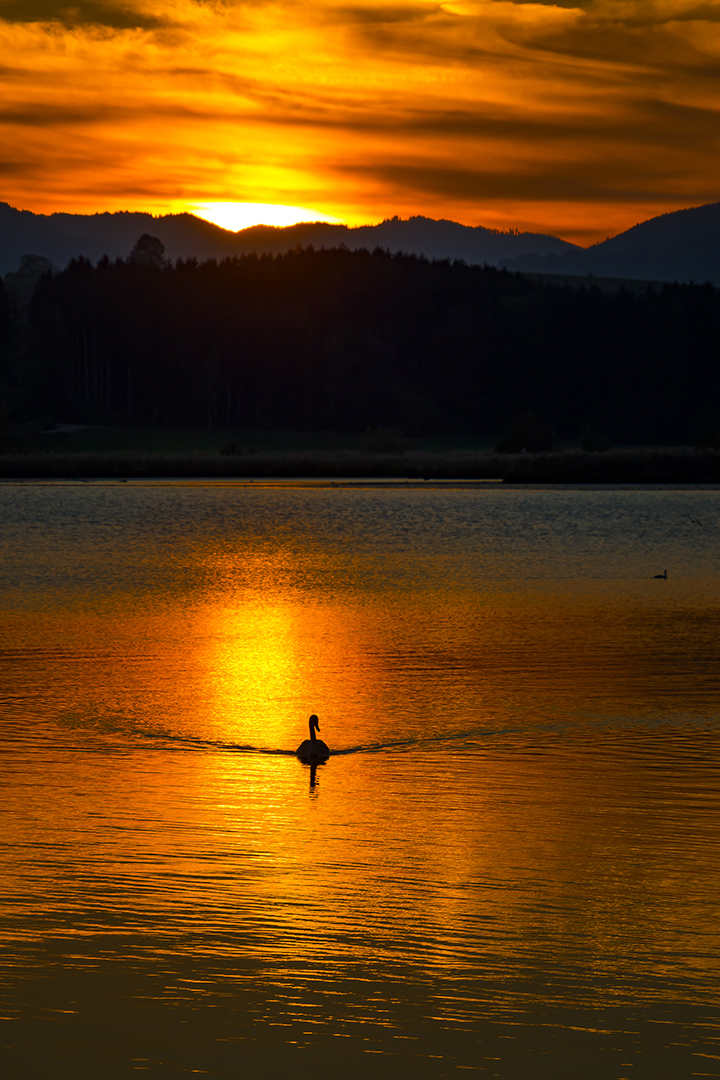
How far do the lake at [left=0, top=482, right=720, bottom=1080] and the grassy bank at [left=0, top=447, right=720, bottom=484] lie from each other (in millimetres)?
81904

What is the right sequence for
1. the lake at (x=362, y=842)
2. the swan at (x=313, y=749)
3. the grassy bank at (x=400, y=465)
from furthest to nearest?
1. the grassy bank at (x=400, y=465)
2. the swan at (x=313, y=749)
3. the lake at (x=362, y=842)

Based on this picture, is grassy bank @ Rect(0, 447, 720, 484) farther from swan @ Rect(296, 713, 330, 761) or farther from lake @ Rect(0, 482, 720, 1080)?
swan @ Rect(296, 713, 330, 761)

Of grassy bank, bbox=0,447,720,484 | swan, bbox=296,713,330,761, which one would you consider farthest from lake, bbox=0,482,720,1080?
grassy bank, bbox=0,447,720,484

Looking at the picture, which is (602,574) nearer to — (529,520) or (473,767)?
(473,767)

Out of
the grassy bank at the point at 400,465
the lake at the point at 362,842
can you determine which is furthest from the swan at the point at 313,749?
the grassy bank at the point at 400,465

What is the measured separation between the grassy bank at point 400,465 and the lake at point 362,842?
81904 mm

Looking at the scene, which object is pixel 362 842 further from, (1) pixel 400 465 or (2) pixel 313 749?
(1) pixel 400 465

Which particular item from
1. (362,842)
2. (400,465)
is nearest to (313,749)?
(362,842)

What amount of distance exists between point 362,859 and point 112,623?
1671 centimetres

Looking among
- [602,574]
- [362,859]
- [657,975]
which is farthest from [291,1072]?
[602,574]

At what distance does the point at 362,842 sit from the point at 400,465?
12235 cm

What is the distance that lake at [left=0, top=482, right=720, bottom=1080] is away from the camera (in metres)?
7.72

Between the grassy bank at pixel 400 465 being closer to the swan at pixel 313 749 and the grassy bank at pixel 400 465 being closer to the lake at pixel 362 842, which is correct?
the lake at pixel 362 842

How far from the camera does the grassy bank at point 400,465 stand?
110769 mm
